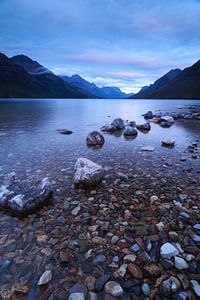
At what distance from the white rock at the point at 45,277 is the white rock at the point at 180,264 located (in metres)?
2.22

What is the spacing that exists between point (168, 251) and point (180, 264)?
32 cm

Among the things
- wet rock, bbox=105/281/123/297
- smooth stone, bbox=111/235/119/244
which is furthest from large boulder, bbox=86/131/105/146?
wet rock, bbox=105/281/123/297

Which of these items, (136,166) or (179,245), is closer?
(179,245)

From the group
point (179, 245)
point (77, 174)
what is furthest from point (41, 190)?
point (179, 245)

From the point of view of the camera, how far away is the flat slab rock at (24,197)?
4781mm

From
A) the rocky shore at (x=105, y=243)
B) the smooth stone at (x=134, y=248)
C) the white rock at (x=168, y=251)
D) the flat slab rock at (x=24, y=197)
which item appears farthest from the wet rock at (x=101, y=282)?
the flat slab rock at (x=24, y=197)

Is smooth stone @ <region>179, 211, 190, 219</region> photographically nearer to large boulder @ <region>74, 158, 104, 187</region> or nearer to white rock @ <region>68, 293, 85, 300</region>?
large boulder @ <region>74, 158, 104, 187</region>

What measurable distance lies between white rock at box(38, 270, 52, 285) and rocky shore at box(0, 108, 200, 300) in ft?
0.05

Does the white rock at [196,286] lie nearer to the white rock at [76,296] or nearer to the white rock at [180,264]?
the white rock at [180,264]

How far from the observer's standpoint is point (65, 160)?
957 centimetres

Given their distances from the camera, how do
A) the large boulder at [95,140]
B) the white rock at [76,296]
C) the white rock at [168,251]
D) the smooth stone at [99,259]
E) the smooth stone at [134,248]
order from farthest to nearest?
the large boulder at [95,140] → the smooth stone at [134,248] → the white rock at [168,251] → the smooth stone at [99,259] → the white rock at [76,296]

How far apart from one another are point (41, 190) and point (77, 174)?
1597 mm

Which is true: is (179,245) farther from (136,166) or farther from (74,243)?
(136,166)

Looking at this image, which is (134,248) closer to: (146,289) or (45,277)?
(146,289)
